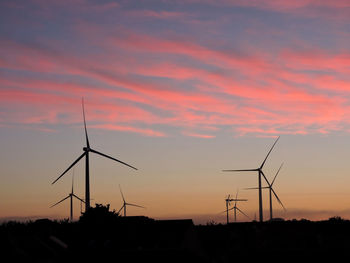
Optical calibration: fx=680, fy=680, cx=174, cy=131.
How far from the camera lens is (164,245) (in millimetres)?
113562

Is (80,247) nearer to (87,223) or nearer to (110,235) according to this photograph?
(110,235)

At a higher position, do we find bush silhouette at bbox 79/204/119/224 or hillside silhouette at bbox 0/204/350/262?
bush silhouette at bbox 79/204/119/224

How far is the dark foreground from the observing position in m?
101

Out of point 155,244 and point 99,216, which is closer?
point 155,244

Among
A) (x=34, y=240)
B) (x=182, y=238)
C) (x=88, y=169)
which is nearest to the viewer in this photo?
(x=34, y=240)

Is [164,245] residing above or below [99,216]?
below

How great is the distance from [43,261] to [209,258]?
107 feet

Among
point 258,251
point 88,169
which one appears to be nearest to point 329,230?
point 258,251

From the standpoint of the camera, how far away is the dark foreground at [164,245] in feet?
330

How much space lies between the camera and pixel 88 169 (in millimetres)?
124875

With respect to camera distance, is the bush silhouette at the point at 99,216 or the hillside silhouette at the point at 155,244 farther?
the bush silhouette at the point at 99,216

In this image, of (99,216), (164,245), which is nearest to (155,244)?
(164,245)

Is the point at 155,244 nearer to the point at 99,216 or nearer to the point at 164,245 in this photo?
the point at 164,245

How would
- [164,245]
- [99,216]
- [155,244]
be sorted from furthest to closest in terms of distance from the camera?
[99,216] < [155,244] < [164,245]
